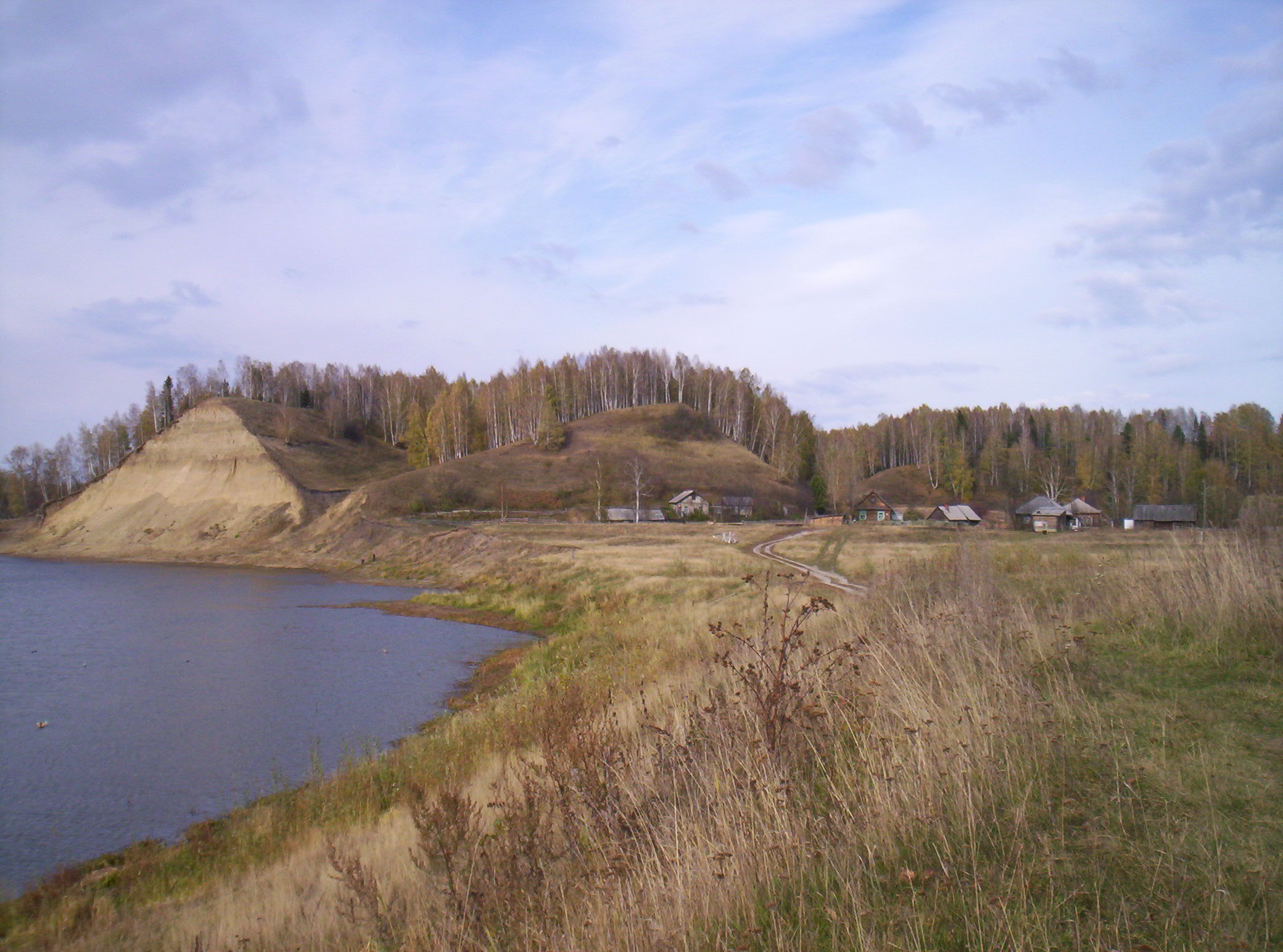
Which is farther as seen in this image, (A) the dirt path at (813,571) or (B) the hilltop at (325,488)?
(B) the hilltop at (325,488)

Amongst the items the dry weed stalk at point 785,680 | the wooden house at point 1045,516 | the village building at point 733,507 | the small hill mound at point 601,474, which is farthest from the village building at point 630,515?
the dry weed stalk at point 785,680

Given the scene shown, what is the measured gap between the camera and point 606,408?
445ft

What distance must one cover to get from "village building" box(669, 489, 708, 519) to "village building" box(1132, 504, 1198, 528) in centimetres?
4507

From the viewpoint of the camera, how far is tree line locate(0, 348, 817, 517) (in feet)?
393

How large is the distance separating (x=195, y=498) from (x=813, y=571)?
7789 centimetres

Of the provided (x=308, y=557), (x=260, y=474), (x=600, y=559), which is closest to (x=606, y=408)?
(x=260, y=474)

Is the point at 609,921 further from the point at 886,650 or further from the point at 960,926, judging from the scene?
the point at 886,650

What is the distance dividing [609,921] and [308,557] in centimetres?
7175

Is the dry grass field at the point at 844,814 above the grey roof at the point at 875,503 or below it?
below

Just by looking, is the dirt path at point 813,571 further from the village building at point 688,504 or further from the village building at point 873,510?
the village building at point 873,510

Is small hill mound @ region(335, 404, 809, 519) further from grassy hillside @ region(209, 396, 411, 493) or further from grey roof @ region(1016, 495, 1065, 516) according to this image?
grey roof @ region(1016, 495, 1065, 516)

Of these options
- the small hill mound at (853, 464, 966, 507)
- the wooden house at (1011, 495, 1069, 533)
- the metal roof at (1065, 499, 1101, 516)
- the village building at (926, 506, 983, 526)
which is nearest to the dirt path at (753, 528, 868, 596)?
the wooden house at (1011, 495, 1069, 533)

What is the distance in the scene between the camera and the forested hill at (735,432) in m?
111

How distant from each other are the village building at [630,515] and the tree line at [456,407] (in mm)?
22845
